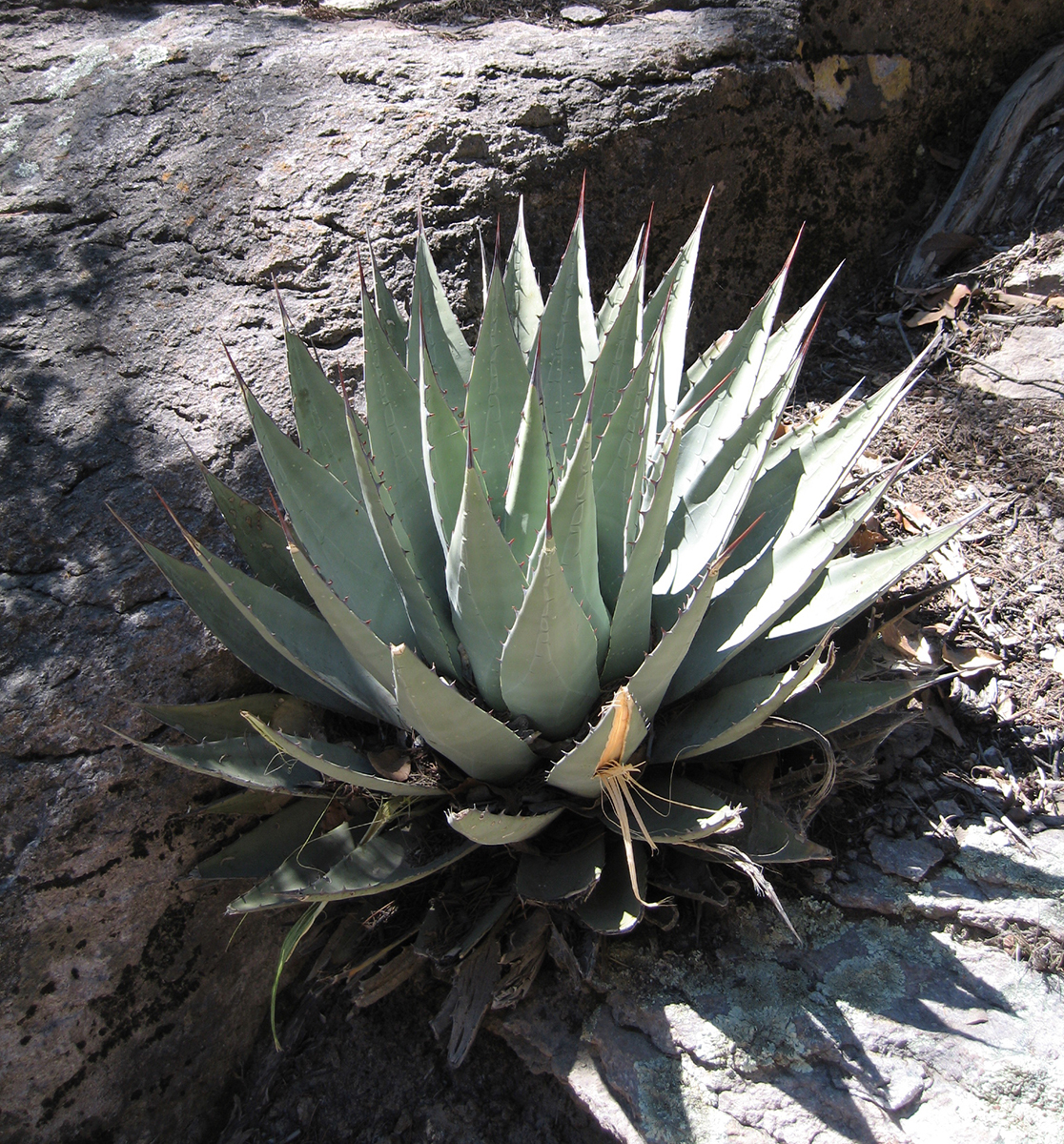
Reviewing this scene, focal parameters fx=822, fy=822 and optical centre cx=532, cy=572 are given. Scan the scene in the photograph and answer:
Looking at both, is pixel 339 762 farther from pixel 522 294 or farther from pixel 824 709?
pixel 522 294

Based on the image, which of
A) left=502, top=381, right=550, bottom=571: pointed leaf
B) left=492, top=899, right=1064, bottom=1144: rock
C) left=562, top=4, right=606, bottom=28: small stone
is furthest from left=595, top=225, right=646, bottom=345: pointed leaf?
left=562, top=4, right=606, bottom=28: small stone

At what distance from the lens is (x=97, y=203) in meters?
2.73

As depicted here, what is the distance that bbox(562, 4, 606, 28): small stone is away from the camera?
10.9 feet

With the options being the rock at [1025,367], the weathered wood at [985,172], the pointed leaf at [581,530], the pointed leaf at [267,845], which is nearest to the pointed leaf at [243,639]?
the pointed leaf at [267,845]

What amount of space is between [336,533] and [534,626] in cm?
61

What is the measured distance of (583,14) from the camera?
134 inches

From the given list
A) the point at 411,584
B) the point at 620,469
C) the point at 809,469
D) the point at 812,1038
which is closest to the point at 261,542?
the point at 411,584

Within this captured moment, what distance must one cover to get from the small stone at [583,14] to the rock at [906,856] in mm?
3206

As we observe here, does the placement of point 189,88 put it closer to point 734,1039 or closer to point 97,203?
point 97,203

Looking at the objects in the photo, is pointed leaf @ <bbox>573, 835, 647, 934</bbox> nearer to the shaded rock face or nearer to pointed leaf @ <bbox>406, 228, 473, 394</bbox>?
the shaded rock face

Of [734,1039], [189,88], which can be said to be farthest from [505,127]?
[734,1039]

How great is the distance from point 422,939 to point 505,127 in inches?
98.4

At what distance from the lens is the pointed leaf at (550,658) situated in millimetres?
1279

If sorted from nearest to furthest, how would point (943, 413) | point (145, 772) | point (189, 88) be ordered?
point (145, 772), point (943, 413), point (189, 88)
